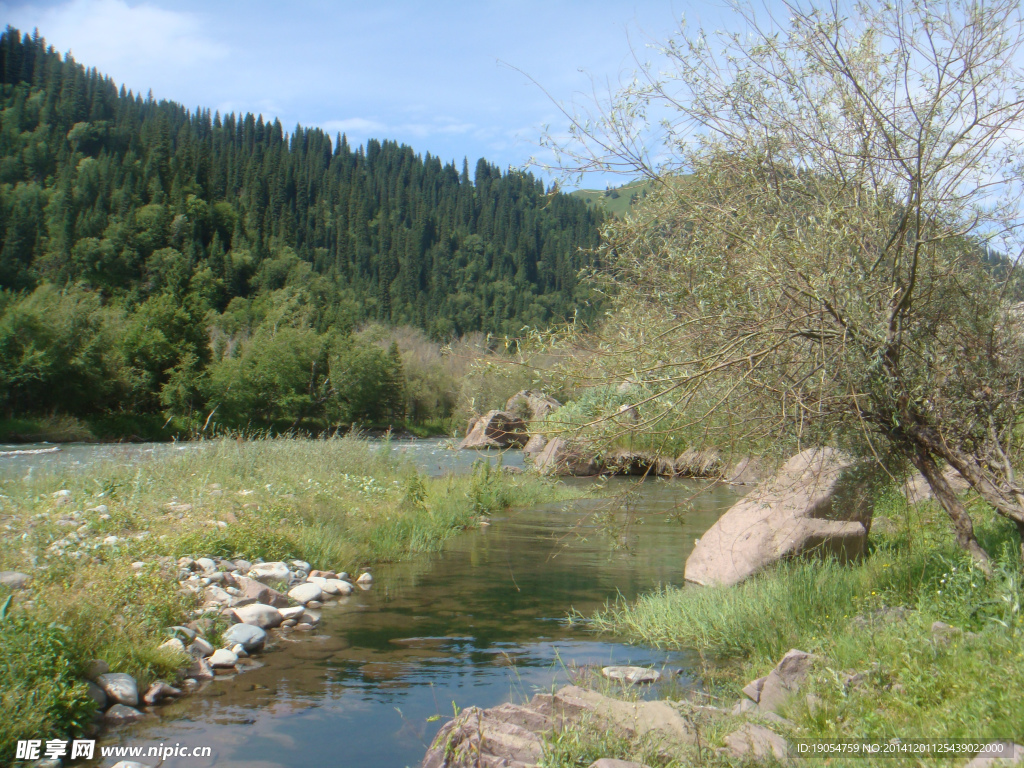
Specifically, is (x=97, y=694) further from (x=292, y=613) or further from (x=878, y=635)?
(x=878, y=635)

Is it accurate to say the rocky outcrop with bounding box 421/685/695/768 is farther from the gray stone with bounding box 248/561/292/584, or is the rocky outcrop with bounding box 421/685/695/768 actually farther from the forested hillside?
the forested hillside

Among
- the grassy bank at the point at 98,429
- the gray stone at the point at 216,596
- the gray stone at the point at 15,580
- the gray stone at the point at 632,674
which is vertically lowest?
the grassy bank at the point at 98,429

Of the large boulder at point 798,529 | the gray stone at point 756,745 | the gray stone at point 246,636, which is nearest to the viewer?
the gray stone at point 756,745

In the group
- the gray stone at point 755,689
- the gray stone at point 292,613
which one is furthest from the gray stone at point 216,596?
the gray stone at point 755,689

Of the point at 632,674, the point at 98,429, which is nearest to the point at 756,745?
the point at 632,674

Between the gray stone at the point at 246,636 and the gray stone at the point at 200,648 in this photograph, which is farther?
the gray stone at the point at 246,636

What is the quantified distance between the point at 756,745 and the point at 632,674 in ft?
6.16

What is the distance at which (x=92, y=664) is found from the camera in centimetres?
511

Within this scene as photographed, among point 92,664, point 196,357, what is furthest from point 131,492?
point 196,357

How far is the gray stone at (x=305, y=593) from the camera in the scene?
8.00 meters

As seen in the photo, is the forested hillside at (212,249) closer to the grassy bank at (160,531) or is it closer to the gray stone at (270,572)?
the grassy bank at (160,531)

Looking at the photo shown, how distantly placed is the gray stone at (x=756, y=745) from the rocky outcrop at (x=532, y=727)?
0.80 ft

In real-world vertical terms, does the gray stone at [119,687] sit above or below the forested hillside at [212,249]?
below

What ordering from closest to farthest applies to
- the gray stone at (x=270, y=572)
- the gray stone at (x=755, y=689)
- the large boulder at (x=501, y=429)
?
the gray stone at (x=755, y=689) < the large boulder at (x=501, y=429) < the gray stone at (x=270, y=572)
